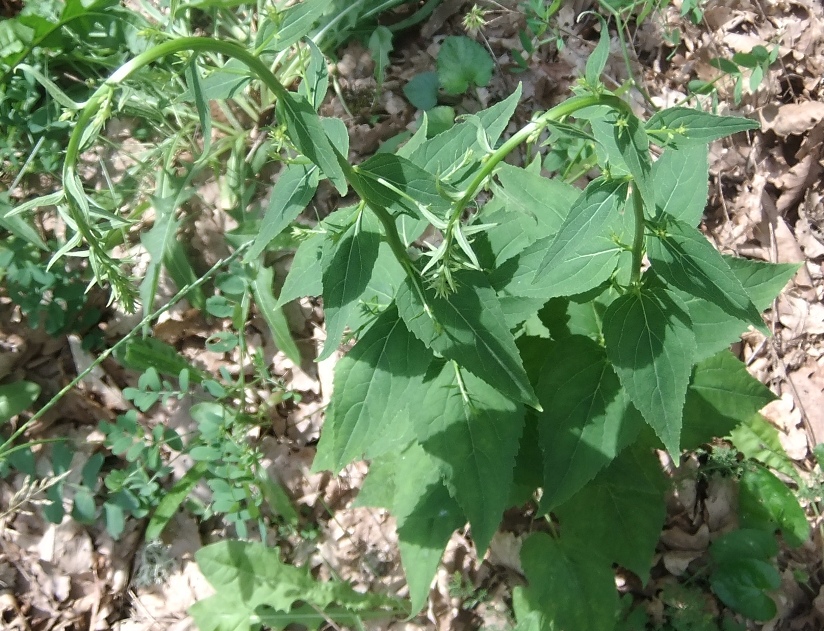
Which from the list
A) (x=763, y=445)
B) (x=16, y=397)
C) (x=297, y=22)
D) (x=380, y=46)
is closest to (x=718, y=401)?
(x=763, y=445)

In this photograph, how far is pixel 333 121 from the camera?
1.42 meters

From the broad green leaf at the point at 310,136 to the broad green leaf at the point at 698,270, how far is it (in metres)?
0.76

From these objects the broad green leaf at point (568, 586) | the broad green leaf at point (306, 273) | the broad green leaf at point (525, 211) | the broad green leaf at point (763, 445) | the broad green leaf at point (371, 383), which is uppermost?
the broad green leaf at point (306, 273)

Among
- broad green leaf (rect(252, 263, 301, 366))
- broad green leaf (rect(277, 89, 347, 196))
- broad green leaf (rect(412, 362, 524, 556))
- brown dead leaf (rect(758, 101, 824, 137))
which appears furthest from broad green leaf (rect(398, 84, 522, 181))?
brown dead leaf (rect(758, 101, 824, 137))

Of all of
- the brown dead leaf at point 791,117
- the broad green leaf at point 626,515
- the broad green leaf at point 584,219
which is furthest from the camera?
the brown dead leaf at point 791,117

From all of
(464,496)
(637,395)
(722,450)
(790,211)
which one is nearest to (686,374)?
(637,395)

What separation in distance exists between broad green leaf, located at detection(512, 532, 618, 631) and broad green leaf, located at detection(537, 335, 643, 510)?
664mm

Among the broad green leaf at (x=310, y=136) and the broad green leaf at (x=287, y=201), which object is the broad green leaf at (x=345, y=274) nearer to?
the broad green leaf at (x=287, y=201)

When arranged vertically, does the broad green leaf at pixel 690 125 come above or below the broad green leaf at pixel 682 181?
above

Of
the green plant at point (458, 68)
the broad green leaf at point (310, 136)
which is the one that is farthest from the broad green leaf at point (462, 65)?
the broad green leaf at point (310, 136)

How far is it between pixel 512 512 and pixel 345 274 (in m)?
1.72

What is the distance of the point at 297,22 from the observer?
1.19 metres

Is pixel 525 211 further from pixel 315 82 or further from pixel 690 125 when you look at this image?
pixel 315 82

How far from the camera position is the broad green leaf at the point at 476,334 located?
1.39 m
